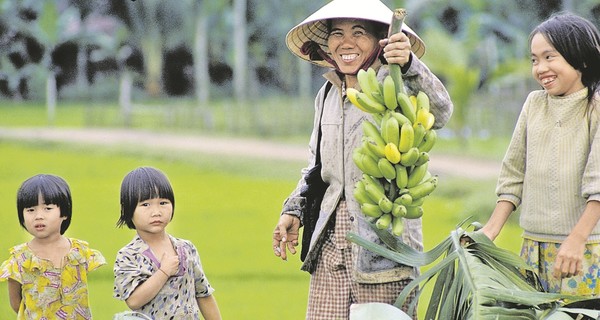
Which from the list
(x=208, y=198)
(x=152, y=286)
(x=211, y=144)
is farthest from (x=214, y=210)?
(x=152, y=286)

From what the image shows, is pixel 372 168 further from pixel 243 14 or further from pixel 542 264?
pixel 243 14

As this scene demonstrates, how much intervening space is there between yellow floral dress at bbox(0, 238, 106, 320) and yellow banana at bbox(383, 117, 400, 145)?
86 centimetres

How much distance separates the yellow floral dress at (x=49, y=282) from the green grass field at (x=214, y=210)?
3.21m

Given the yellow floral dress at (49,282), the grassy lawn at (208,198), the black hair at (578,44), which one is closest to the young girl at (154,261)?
the yellow floral dress at (49,282)

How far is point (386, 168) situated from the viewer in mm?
2420

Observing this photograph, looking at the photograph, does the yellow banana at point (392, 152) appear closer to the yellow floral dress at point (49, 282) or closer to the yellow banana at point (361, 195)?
the yellow banana at point (361, 195)

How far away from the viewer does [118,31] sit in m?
8.65

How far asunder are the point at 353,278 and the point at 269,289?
12.9 ft

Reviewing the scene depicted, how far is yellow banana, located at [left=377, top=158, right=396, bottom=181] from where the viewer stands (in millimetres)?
2418

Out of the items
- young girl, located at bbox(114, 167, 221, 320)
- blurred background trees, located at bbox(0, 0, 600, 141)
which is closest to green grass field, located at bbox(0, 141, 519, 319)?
blurred background trees, located at bbox(0, 0, 600, 141)

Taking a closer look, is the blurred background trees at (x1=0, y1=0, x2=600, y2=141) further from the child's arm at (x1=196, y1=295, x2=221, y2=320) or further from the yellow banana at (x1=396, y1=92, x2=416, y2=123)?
the yellow banana at (x1=396, y1=92, x2=416, y2=123)

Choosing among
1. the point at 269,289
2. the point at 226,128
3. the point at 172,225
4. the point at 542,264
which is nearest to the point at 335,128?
the point at 542,264

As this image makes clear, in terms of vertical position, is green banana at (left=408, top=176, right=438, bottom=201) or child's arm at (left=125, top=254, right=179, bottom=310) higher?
green banana at (left=408, top=176, right=438, bottom=201)

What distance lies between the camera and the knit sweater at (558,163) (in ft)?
8.25
